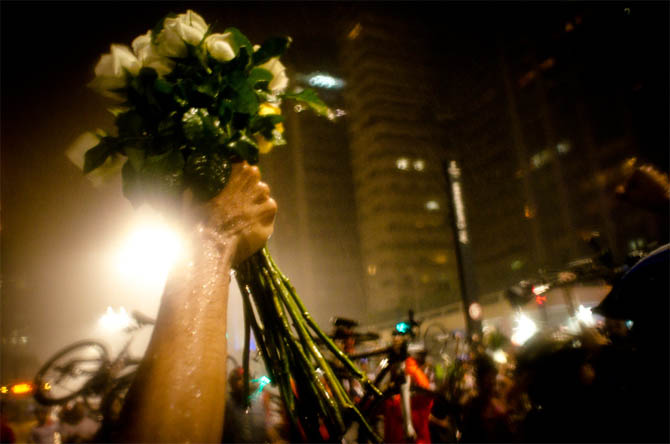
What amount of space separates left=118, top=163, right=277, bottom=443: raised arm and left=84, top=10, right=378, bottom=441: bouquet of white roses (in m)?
0.21

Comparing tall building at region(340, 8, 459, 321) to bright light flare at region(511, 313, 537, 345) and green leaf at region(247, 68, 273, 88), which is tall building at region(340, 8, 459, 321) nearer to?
bright light flare at region(511, 313, 537, 345)

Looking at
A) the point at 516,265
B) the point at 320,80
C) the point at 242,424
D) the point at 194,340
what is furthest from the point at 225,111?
the point at 516,265

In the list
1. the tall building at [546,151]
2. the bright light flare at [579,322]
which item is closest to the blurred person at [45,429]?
the bright light flare at [579,322]

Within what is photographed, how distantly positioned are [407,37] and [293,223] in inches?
1773

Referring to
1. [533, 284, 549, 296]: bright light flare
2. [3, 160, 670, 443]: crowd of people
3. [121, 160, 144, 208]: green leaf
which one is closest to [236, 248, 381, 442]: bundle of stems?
[3, 160, 670, 443]: crowd of people

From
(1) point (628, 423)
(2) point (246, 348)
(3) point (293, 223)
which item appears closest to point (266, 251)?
(2) point (246, 348)

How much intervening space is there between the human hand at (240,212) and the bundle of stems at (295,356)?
30 cm

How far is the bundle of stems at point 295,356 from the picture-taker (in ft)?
4.68

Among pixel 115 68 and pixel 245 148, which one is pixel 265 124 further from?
pixel 115 68

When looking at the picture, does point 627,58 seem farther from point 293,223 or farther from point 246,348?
point 293,223

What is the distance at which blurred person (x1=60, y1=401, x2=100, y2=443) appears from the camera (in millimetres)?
6453

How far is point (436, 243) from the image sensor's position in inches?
2803

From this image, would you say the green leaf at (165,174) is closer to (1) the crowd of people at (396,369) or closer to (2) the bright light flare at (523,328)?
(1) the crowd of people at (396,369)

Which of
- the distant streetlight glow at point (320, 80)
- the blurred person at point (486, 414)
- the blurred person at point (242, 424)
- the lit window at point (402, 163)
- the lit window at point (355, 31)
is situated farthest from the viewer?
the lit window at point (355, 31)
